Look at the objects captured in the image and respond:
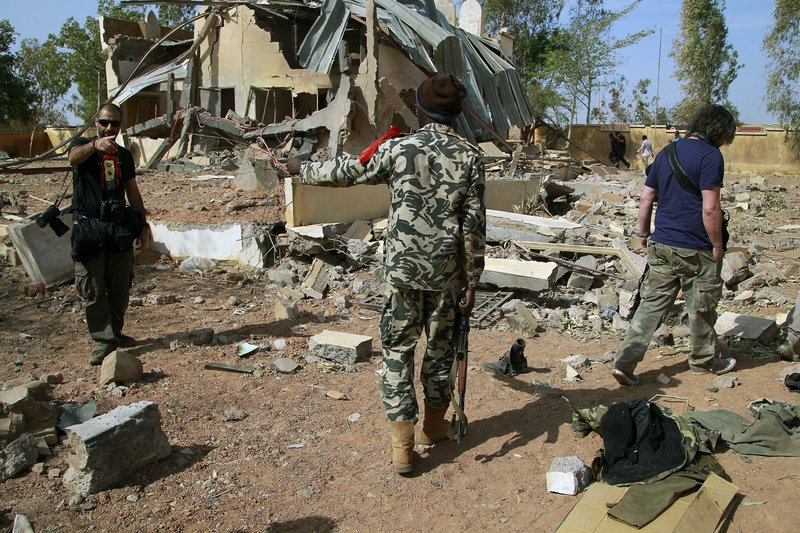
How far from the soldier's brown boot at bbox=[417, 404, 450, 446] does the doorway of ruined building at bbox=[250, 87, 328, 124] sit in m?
11.9

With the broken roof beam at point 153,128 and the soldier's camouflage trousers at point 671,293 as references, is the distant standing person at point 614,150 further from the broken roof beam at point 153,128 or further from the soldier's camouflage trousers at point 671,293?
the soldier's camouflage trousers at point 671,293

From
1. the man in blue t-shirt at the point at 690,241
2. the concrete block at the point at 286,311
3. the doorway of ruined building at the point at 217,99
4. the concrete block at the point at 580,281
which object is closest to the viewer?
the man in blue t-shirt at the point at 690,241

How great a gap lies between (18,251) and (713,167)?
6428mm

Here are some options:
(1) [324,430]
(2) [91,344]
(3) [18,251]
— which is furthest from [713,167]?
(3) [18,251]

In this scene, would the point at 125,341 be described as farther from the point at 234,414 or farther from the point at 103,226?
the point at 234,414

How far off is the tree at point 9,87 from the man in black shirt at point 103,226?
82.9 feet

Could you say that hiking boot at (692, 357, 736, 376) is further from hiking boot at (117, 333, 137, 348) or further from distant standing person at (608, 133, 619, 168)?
distant standing person at (608, 133, 619, 168)

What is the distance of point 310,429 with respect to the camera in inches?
145

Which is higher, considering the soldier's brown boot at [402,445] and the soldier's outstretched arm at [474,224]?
the soldier's outstretched arm at [474,224]

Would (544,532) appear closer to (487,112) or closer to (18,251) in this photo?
(18,251)

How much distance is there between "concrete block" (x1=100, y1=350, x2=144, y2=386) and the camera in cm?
404

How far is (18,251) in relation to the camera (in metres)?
6.49

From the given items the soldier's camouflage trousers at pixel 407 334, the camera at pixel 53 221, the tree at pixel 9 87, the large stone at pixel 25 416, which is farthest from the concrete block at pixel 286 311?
the tree at pixel 9 87

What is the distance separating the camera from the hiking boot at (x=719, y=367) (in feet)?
14.1
